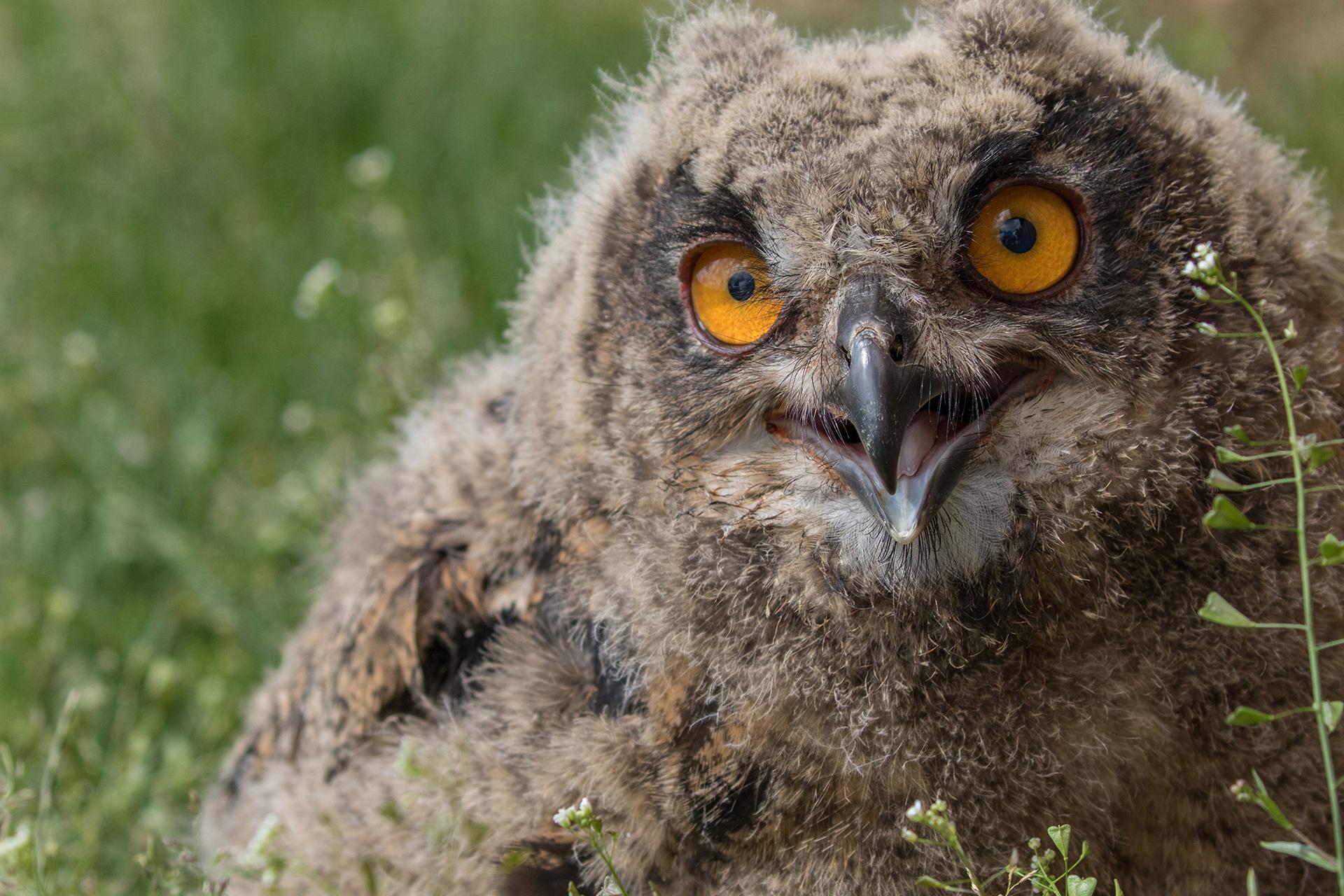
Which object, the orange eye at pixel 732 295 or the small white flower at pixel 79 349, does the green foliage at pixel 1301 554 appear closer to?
the orange eye at pixel 732 295

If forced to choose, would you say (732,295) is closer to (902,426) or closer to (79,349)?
(902,426)

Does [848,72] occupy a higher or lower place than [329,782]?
higher

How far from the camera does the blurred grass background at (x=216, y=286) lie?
453 centimetres

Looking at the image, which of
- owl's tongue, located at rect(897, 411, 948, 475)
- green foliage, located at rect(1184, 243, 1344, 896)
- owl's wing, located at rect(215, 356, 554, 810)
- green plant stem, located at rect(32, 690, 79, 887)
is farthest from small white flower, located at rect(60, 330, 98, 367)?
green foliage, located at rect(1184, 243, 1344, 896)

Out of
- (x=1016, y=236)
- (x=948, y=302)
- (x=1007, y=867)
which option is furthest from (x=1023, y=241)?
(x=1007, y=867)

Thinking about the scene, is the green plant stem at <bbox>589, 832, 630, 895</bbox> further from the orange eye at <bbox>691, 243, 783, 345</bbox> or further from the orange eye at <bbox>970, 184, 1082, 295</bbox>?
the orange eye at <bbox>970, 184, 1082, 295</bbox>

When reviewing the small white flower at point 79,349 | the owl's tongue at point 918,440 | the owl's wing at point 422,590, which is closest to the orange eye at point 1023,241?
the owl's tongue at point 918,440

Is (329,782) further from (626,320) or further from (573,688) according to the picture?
(626,320)

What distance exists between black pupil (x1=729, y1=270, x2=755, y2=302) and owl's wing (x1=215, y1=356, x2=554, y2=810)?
0.79m

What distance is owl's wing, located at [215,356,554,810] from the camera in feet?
10.9

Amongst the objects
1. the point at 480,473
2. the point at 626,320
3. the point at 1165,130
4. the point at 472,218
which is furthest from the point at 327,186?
the point at 1165,130

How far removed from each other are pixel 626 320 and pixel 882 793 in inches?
41.1

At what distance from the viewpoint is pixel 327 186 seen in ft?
23.5

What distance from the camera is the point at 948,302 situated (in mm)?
2557
